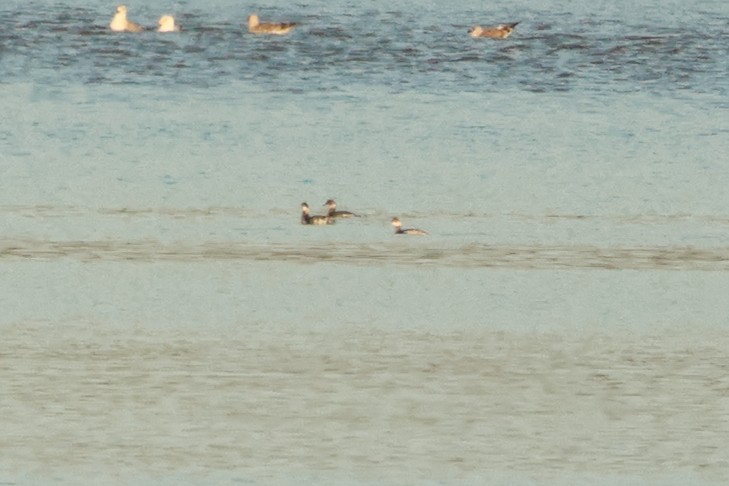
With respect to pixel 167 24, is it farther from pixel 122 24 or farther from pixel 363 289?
pixel 363 289

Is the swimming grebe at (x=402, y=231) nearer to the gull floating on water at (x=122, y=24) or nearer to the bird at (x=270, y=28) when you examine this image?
the bird at (x=270, y=28)

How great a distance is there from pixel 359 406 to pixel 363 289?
345 cm

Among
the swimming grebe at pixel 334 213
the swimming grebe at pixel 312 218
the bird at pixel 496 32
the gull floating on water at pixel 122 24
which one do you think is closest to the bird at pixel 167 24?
the gull floating on water at pixel 122 24

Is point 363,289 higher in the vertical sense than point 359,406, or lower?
lower

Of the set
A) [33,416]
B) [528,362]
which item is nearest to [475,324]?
[528,362]

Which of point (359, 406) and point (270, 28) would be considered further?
point (270, 28)

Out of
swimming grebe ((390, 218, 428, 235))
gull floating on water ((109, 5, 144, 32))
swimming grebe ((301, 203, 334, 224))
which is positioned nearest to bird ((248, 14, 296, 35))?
gull floating on water ((109, 5, 144, 32))

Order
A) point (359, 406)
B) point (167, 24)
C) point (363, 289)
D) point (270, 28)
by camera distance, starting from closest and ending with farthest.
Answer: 1. point (359, 406)
2. point (363, 289)
3. point (270, 28)
4. point (167, 24)

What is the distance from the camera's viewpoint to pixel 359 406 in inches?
460

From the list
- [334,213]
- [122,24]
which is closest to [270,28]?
[122,24]

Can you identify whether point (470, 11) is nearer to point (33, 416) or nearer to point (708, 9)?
point (708, 9)

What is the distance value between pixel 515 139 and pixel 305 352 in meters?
11.7

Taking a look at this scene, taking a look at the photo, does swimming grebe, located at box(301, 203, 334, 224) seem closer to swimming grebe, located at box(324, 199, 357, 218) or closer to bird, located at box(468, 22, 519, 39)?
swimming grebe, located at box(324, 199, 357, 218)

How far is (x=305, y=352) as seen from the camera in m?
13.0
